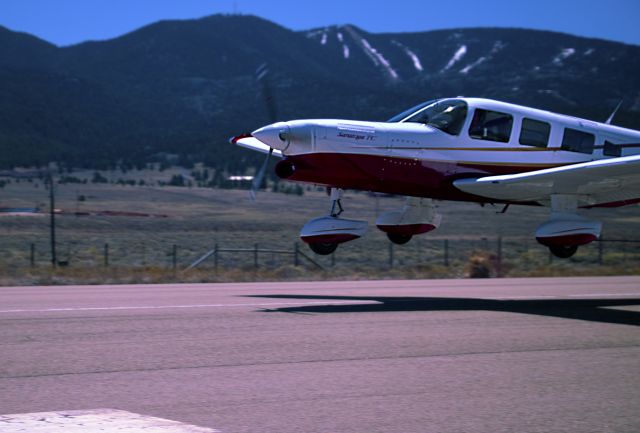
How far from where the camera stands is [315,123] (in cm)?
1527

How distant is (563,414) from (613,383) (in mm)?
1311

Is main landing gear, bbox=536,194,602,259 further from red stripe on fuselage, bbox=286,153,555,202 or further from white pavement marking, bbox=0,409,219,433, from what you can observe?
white pavement marking, bbox=0,409,219,433

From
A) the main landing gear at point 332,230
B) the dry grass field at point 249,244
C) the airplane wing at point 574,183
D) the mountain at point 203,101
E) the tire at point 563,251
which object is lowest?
the dry grass field at point 249,244

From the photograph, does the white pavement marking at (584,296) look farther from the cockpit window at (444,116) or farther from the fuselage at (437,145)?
the cockpit window at (444,116)

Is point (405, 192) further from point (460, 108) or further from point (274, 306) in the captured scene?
point (274, 306)

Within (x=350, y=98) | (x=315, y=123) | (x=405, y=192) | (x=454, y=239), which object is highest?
(x=350, y=98)

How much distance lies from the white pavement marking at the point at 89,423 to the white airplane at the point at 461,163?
8989mm

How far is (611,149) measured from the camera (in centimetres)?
1827

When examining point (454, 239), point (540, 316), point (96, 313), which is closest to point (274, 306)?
point (96, 313)

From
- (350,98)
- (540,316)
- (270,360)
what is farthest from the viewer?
(350,98)

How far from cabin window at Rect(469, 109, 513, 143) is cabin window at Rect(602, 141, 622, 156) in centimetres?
239

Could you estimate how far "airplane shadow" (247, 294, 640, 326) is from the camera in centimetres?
1222

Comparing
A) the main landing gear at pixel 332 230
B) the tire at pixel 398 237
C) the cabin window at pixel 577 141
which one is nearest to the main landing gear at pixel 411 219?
the tire at pixel 398 237

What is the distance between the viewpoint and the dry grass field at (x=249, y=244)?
23.7 m
